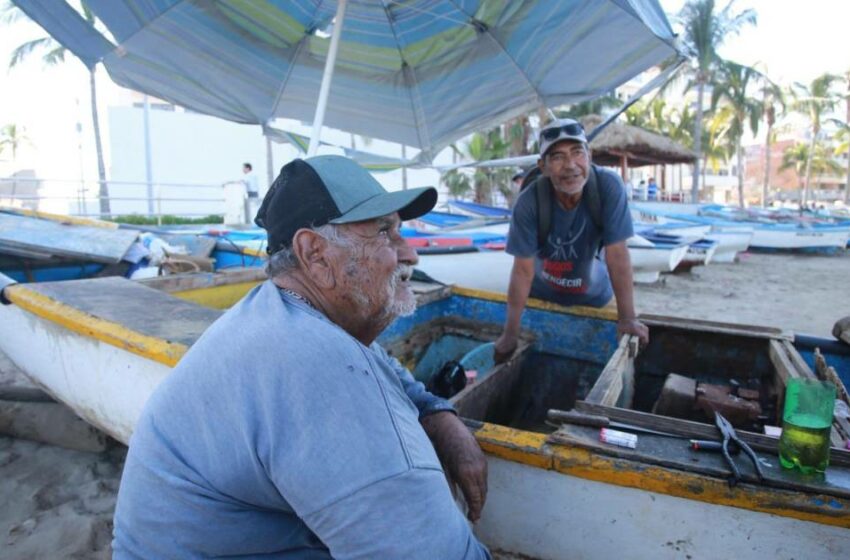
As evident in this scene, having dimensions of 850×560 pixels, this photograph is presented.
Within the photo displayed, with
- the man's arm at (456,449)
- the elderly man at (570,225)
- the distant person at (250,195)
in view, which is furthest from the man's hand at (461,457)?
the distant person at (250,195)

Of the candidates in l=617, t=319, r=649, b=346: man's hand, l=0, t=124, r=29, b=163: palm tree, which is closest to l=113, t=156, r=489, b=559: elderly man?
l=617, t=319, r=649, b=346: man's hand

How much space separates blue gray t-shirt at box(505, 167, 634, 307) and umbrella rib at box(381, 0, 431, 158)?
1953 mm

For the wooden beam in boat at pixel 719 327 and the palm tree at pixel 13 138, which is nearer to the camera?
the wooden beam in boat at pixel 719 327

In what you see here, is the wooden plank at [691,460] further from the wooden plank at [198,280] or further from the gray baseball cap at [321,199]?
the wooden plank at [198,280]

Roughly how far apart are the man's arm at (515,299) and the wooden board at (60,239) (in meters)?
3.93

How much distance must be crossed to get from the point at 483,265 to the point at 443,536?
6176mm

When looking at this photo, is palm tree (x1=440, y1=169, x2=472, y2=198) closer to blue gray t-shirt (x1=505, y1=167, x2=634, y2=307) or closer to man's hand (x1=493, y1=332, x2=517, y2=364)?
blue gray t-shirt (x1=505, y1=167, x2=634, y2=307)

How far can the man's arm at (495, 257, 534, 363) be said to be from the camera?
9.34 feet

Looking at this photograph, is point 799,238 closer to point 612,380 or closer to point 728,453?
point 612,380

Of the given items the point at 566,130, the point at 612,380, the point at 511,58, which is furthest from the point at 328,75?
the point at 612,380

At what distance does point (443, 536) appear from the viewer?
34.5 inches

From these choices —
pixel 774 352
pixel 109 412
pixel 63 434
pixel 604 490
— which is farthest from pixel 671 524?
pixel 63 434

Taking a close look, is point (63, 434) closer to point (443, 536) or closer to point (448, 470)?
point (448, 470)

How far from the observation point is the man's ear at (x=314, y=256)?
1.12 meters
